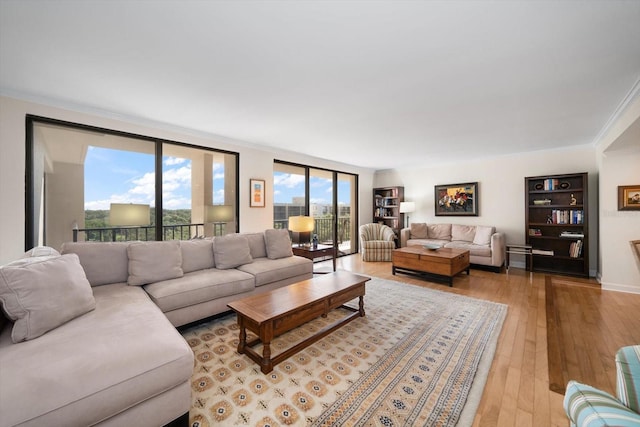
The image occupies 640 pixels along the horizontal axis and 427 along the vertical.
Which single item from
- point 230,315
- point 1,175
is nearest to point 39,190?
point 1,175

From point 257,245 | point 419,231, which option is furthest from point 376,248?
point 257,245

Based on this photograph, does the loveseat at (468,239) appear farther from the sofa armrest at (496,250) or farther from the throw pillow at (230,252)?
the throw pillow at (230,252)

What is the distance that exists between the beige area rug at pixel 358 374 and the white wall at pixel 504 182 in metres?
3.40

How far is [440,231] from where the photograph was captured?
6.12 meters

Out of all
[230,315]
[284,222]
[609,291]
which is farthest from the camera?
[284,222]

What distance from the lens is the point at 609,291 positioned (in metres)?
3.77

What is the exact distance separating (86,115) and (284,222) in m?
3.58

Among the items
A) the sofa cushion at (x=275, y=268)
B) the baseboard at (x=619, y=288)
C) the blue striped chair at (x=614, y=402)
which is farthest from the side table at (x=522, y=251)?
the blue striped chair at (x=614, y=402)

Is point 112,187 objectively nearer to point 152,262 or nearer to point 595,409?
point 152,262


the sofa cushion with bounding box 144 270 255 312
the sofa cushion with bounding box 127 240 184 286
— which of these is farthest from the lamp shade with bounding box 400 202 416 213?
the sofa cushion with bounding box 127 240 184 286

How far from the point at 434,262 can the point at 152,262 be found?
3.95m

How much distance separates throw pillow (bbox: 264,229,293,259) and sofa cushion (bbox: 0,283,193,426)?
2.11 meters

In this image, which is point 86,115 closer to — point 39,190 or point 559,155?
point 39,190

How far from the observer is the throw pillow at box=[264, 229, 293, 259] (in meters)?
3.77
